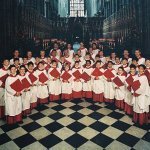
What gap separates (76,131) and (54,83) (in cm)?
244

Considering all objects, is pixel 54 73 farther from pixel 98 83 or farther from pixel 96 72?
pixel 98 83

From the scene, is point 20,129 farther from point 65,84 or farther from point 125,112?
point 125,112

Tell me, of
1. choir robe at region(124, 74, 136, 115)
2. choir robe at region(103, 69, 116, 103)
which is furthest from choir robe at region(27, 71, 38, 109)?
choir robe at region(124, 74, 136, 115)

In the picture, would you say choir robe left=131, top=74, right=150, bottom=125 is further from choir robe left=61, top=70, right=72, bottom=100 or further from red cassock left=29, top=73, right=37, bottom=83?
red cassock left=29, top=73, right=37, bottom=83

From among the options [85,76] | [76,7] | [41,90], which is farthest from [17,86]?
[76,7]

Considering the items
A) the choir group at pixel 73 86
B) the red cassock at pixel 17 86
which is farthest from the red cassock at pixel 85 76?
the red cassock at pixel 17 86

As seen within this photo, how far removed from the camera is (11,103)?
16.6ft

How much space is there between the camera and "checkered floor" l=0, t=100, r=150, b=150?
420cm

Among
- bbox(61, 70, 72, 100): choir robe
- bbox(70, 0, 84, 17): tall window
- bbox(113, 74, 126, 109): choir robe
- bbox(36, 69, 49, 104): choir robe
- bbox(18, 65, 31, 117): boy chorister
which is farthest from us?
bbox(70, 0, 84, 17): tall window

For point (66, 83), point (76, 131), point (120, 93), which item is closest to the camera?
point (76, 131)

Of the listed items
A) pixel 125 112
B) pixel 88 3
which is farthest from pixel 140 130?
pixel 88 3

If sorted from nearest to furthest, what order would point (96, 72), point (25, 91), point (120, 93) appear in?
1. point (25, 91)
2. point (120, 93)
3. point (96, 72)

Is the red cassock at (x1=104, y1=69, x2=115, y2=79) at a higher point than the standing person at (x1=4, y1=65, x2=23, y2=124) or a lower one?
higher

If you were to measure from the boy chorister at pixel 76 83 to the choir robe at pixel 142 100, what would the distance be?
236cm
